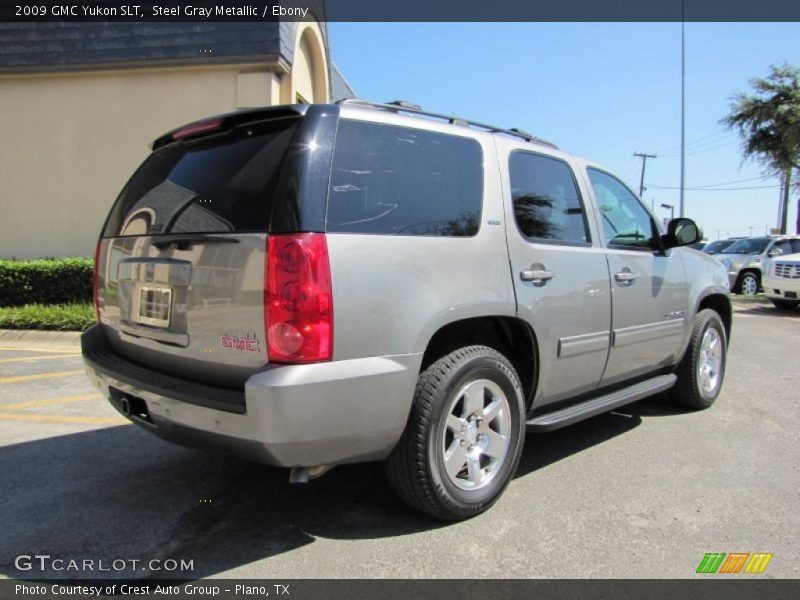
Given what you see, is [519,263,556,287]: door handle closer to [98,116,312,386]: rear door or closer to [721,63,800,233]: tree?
[98,116,312,386]: rear door

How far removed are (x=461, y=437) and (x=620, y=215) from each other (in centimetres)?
226

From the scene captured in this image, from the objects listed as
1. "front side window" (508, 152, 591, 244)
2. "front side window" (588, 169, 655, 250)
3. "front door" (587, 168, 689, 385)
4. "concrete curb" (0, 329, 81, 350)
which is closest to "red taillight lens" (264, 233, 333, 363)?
"front side window" (508, 152, 591, 244)

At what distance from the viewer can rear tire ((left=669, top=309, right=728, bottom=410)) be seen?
4.90 metres

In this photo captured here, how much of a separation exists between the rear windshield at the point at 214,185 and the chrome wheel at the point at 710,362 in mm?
3923

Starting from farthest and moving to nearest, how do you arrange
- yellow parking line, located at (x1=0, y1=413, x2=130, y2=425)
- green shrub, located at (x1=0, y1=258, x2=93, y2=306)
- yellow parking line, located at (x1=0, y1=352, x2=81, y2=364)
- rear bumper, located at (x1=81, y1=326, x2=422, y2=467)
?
green shrub, located at (x1=0, y1=258, x2=93, y2=306), yellow parking line, located at (x1=0, y1=352, x2=81, y2=364), yellow parking line, located at (x1=0, y1=413, x2=130, y2=425), rear bumper, located at (x1=81, y1=326, x2=422, y2=467)

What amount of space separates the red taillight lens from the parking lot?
0.98 m

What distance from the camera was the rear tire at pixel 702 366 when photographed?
490cm

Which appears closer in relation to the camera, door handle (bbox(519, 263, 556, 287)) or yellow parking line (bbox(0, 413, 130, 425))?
door handle (bbox(519, 263, 556, 287))

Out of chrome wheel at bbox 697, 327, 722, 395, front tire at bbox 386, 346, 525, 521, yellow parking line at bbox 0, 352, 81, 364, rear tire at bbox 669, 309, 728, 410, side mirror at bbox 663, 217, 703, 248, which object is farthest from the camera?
yellow parking line at bbox 0, 352, 81, 364

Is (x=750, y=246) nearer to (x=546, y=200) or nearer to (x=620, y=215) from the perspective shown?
(x=620, y=215)

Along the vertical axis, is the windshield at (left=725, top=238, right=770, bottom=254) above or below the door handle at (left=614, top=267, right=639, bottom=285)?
above

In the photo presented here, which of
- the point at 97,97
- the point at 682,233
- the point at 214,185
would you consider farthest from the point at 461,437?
the point at 97,97

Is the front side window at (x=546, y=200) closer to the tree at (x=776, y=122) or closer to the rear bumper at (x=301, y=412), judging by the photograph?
the rear bumper at (x=301, y=412)

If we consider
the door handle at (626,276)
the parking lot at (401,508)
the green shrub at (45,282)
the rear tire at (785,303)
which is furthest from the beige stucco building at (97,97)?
the rear tire at (785,303)
